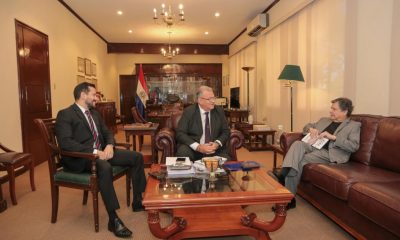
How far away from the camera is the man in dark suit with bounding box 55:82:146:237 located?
224 centimetres

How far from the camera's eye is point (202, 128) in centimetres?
306

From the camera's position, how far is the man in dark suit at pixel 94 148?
2236mm

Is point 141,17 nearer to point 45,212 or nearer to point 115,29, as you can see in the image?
point 115,29

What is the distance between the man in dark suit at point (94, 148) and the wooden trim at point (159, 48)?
25.6 feet

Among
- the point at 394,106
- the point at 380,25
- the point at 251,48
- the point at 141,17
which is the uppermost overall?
the point at 141,17

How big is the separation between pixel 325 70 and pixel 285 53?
152 centimetres

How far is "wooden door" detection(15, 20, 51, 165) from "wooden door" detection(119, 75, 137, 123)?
19.3 ft

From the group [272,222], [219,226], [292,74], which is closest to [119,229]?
[219,226]

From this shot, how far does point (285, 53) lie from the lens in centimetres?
542

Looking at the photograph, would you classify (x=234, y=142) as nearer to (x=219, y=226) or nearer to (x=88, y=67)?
(x=219, y=226)

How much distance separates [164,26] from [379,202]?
7.08 meters

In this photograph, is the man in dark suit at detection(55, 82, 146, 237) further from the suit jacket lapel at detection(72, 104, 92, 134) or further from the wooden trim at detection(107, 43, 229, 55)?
the wooden trim at detection(107, 43, 229, 55)

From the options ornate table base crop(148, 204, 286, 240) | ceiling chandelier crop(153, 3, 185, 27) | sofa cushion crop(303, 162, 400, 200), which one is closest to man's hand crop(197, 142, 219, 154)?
ornate table base crop(148, 204, 286, 240)

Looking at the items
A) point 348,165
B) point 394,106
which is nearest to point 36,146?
point 348,165
